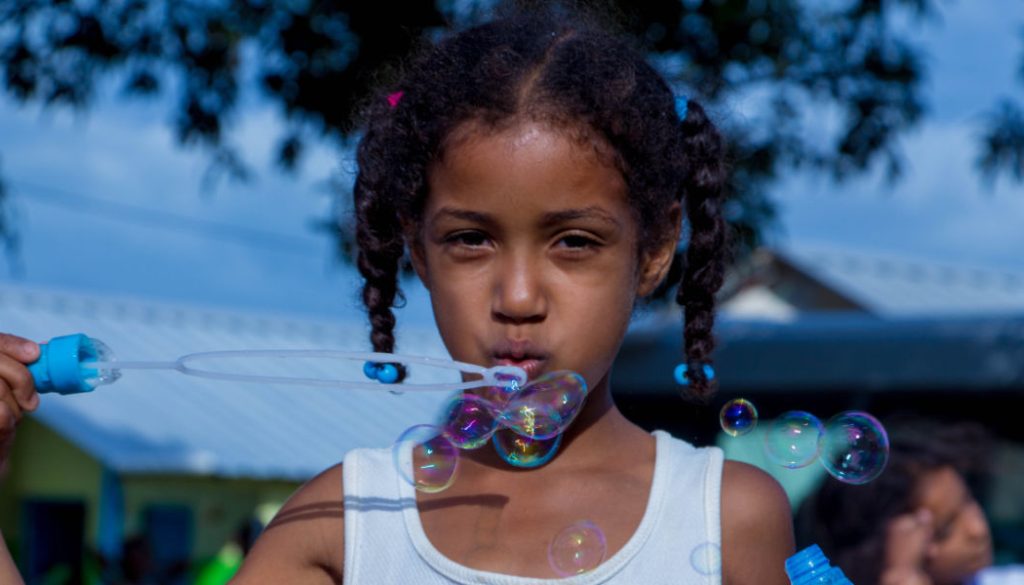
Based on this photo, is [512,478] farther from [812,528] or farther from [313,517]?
[812,528]

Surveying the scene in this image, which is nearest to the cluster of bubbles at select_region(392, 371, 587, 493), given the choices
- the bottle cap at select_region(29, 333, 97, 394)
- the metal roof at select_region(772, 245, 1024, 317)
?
the bottle cap at select_region(29, 333, 97, 394)

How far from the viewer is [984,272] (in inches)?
755

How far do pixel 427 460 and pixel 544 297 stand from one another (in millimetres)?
296

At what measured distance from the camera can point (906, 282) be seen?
18.4 m

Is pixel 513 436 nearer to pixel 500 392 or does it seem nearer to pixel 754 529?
pixel 500 392

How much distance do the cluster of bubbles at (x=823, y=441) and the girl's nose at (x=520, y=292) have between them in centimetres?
54

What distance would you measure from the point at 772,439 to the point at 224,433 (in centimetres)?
1159

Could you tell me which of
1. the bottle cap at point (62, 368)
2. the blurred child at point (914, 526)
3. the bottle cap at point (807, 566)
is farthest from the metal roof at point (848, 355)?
the bottle cap at point (62, 368)

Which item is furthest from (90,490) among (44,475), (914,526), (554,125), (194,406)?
(554,125)

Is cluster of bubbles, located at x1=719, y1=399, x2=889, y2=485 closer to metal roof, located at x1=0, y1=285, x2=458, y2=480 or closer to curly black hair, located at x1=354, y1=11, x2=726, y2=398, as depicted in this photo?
curly black hair, located at x1=354, y1=11, x2=726, y2=398

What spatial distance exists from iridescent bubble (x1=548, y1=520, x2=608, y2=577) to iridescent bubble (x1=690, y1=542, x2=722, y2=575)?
0.34 feet

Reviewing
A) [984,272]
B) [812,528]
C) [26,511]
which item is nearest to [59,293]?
[26,511]

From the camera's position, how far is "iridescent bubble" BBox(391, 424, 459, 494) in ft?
5.80

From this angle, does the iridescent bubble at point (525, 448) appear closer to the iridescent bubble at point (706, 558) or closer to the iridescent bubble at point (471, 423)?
the iridescent bubble at point (471, 423)
